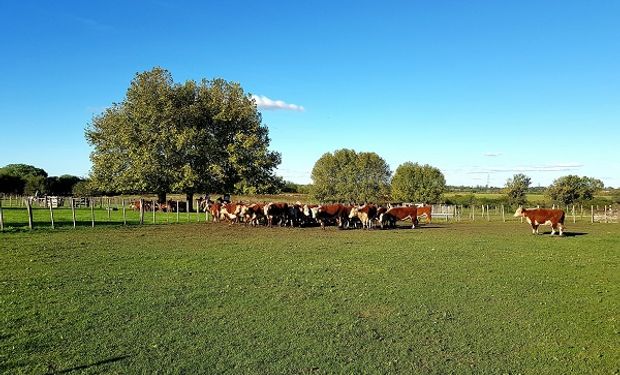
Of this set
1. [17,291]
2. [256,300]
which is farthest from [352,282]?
[17,291]

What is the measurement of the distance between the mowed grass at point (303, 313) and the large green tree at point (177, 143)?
27816mm

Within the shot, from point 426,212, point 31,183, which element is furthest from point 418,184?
point 31,183

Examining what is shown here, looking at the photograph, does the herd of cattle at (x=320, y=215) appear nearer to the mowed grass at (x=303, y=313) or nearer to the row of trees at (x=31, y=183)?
the mowed grass at (x=303, y=313)

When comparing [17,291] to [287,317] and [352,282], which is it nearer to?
[287,317]

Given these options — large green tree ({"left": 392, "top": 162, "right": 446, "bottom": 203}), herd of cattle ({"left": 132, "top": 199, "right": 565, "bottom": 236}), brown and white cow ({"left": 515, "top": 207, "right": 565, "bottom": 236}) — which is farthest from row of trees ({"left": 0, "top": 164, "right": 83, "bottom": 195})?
brown and white cow ({"left": 515, "top": 207, "right": 565, "bottom": 236})

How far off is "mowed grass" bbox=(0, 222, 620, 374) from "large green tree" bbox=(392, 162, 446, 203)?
6780 centimetres

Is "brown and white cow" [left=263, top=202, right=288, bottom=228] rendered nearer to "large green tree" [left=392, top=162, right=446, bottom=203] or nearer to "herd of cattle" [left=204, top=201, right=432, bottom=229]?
"herd of cattle" [left=204, top=201, right=432, bottom=229]

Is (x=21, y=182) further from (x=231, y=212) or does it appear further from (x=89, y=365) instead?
(x=89, y=365)

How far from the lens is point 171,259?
14664mm

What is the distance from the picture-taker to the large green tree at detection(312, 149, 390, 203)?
84.9 meters

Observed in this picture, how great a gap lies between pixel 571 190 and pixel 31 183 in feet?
321

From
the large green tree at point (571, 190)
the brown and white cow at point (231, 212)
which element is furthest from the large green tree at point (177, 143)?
the large green tree at point (571, 190)

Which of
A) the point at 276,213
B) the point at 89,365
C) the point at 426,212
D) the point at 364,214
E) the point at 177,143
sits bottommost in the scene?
the point at 89,365

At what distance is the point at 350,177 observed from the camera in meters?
85.7
